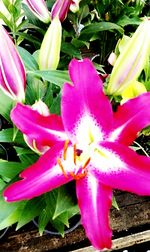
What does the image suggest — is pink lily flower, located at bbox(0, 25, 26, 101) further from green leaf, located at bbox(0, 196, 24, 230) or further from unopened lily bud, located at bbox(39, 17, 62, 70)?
green leaf, located at bbox(0, 196, 24, 230)

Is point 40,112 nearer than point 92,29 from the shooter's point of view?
Yes

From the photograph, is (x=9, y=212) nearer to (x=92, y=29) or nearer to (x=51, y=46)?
(x=51, y=46)

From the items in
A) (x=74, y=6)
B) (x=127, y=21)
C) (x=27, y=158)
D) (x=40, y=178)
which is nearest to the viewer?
(x=40, y=178)

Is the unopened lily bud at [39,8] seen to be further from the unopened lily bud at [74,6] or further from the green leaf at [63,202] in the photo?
the green leaf at [63,202]

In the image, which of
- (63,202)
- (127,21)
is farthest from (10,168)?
(127,21)

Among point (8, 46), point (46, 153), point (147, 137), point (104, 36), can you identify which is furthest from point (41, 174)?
point (104, 36)

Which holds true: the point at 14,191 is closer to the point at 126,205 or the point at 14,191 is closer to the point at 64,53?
the point at 126,205
